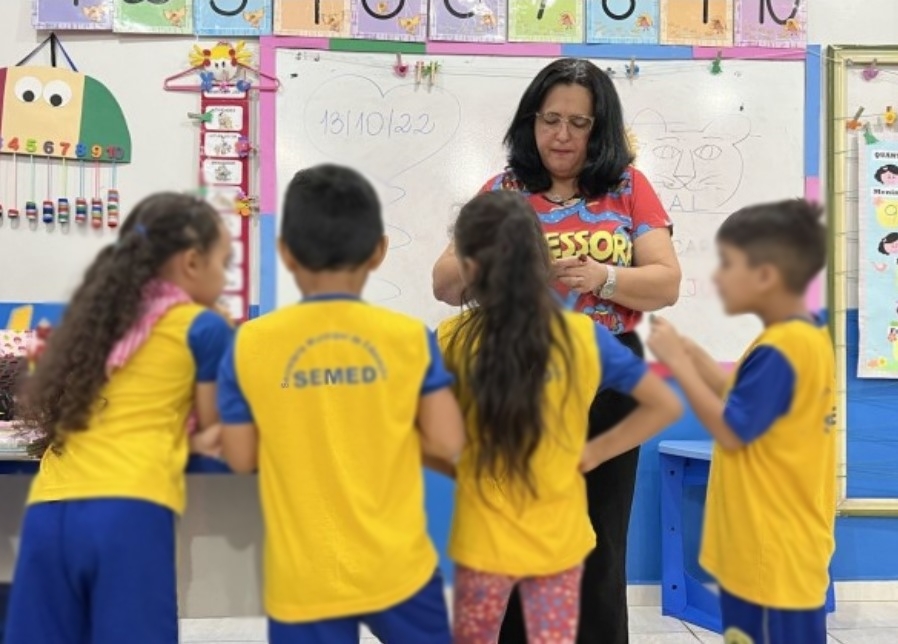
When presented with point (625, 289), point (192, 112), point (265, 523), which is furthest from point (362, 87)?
point (265, 523)

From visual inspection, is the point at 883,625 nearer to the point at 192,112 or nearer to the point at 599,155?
the point at 599,155

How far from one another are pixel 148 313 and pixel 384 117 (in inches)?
67.7

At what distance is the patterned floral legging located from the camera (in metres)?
0.99

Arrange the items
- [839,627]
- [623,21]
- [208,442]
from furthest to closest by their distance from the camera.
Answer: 1. [623,21]
2. [839,627]
3. [208,442]

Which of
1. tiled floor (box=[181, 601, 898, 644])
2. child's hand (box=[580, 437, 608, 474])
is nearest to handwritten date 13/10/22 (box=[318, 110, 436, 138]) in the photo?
tiled floor (box=[181, 601, 898, 644])

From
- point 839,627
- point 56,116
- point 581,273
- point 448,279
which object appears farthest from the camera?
point 56,116

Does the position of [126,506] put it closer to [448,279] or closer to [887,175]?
[448,279]

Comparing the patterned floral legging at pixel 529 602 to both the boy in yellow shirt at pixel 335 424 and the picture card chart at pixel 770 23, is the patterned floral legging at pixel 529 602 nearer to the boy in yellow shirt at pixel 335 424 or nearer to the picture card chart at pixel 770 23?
the boy in yellow shirt at pixel 335 424

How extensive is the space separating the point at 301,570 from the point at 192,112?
6.42 feet

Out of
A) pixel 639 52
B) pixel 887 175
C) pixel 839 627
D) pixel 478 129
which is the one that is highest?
pixel 639 52

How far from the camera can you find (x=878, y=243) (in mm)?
2641

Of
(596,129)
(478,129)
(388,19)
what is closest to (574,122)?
(596,129)

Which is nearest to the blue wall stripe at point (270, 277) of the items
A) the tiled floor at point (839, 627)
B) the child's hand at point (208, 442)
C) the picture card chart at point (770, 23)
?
the child's hand at point (208, 442)

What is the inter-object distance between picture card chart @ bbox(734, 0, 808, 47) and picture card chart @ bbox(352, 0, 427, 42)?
99cm
